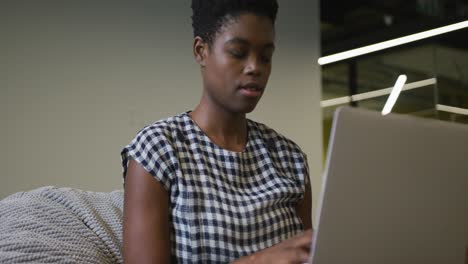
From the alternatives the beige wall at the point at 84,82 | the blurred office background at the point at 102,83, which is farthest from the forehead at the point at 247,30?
the beige wall at the point at 84,82

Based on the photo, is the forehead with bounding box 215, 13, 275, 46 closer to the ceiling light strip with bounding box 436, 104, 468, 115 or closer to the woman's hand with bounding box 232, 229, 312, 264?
the woman's hand with bounding box 232, 229, 312, 264

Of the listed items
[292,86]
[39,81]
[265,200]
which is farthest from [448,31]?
[265,200]

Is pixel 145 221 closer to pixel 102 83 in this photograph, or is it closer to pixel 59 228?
pixel 59 228

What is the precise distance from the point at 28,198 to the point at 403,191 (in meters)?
0.86

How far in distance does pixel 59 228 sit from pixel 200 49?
0.47 metres

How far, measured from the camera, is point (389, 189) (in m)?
0.75

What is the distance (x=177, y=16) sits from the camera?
3213 millimetres

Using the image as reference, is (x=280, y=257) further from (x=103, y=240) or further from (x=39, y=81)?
(x=39, y=81)

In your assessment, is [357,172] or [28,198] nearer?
[357,172]

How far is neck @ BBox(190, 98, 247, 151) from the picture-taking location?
117 centimetres

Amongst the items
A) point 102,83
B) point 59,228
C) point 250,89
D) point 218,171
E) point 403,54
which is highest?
point 403,54

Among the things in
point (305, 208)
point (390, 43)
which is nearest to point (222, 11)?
point (305, 208)

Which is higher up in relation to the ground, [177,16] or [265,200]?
[177,16]

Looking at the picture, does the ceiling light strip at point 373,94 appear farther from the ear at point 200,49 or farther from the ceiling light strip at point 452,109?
the ear at point 200,49
